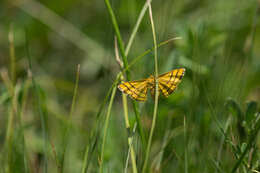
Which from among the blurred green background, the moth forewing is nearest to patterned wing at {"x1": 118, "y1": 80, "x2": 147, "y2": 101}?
the moth forewing

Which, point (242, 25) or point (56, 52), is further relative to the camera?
point (56, 52)

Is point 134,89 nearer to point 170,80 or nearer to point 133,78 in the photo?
point 170,80

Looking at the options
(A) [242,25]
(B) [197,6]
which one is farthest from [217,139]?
(B) [197,6]

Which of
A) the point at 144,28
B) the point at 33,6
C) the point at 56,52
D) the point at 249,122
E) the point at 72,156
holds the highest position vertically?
the point at 33,6

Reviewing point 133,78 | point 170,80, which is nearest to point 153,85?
point 170,80

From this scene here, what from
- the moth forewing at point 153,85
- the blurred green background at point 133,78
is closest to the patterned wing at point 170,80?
the moth forewing at point 153,85

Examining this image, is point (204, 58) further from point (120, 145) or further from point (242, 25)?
point (242, 25)
